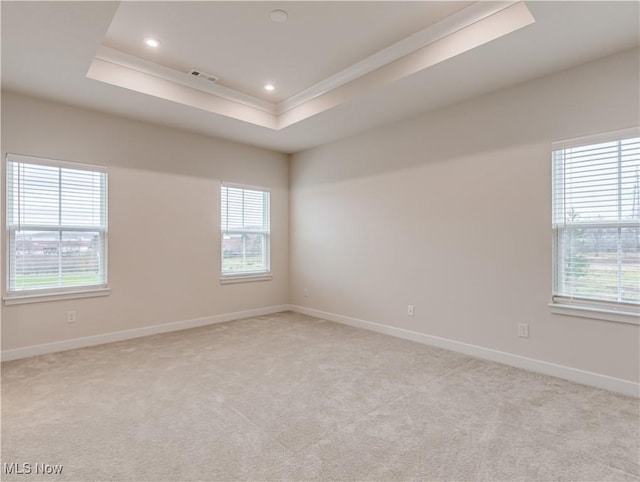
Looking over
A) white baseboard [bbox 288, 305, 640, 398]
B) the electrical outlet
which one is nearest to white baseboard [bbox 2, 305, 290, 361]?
white baseboard [bbox 288, 305, 640, 398]

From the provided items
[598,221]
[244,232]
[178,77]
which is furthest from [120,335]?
[598,221]

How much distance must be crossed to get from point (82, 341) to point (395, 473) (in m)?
3.68

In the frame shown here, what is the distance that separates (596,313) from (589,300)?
118mm

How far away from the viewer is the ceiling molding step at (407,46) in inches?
104

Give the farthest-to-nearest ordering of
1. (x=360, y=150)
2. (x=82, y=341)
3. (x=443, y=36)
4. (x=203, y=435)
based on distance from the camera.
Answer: (x=360, y=150)
(x=82, y=341)
(x=443, y=36)
(x=203, y=435)

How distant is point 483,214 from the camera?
139 inches

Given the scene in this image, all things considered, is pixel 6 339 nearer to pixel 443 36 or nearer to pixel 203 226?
pixel 203 226

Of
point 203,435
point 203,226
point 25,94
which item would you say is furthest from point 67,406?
point 25,94

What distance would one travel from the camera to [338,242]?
511 centimetres

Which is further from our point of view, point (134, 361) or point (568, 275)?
point (134, 361)

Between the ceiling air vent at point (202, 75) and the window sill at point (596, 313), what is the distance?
4.02m

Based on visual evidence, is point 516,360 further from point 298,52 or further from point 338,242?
point 298,52

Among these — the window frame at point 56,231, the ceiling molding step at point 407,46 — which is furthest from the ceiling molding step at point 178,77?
the window frame at point 56,231

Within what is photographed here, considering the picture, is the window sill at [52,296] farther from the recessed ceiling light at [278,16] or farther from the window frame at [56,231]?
the recessed ceiling light at [278,16]
